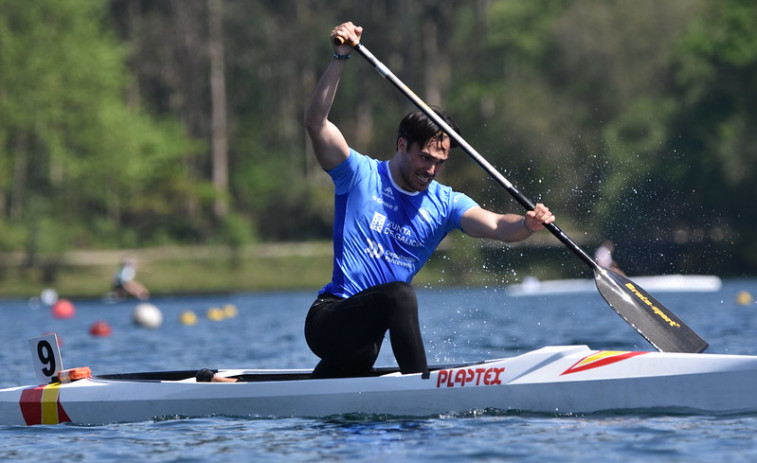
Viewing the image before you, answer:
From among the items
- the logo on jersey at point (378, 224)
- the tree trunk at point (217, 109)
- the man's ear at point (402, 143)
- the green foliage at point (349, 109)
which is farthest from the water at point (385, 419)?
the tree trunk at point (217, 109)

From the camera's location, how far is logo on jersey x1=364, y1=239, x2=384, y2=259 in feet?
25.4

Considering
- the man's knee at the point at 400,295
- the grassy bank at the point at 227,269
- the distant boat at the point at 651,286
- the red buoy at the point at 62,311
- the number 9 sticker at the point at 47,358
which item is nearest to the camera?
the man's knee at the point at 400,295

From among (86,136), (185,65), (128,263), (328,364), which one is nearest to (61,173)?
(86,136)

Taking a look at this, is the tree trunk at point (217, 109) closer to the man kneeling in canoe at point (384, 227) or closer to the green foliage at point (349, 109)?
the green foliage at point (349, 109)

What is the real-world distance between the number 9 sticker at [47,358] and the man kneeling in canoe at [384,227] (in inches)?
87.5

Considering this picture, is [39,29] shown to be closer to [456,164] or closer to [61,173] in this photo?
[61,173]

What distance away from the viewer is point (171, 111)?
5672 cm

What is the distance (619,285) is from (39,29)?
38.9 m

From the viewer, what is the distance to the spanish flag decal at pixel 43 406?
8.86 meters

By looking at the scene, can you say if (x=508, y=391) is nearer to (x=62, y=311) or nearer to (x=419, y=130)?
(x=419, y=130)

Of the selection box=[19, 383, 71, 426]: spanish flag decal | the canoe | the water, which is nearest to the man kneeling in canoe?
the canoe

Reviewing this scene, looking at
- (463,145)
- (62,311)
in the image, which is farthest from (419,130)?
(62,311)

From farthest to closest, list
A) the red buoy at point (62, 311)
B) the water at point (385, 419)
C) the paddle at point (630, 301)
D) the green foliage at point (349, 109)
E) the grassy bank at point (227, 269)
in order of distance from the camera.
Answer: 1. the green foliage at point (349, 109)
2. the grassy bank at point (227, 269)
3. the red buoy at point (62, 311)
4. the paddle at point (630, 301)
5. the water at point (385, 419)

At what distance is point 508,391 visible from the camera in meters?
7.86
